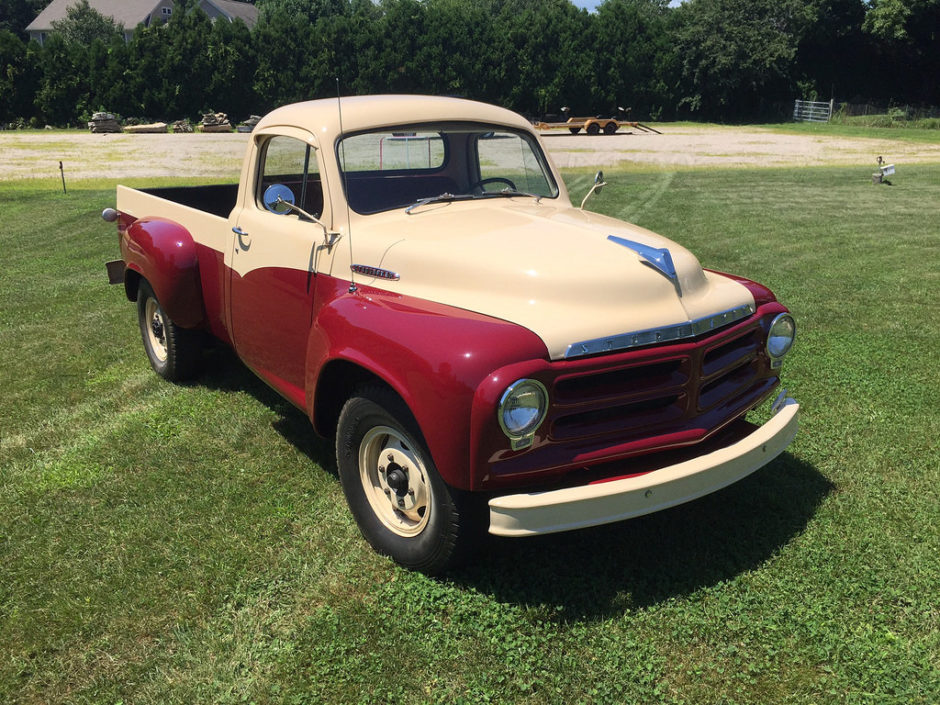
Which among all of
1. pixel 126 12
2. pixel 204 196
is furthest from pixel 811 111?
pixel 126 12

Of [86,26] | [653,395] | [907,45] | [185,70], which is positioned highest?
[86,26]

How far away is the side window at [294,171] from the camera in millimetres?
3705

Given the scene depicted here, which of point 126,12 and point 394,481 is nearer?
point 394,481

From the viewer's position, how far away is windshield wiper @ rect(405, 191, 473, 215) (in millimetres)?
3697

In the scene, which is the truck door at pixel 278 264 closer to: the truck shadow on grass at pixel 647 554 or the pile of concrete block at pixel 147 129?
the truck shadow on grass at pixel 647 554

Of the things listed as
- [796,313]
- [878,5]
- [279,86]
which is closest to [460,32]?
[279,86]

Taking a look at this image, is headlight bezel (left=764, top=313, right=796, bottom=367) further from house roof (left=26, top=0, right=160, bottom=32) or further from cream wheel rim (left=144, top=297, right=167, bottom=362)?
house roof (left=26, top=0, right=160, bottom=32)

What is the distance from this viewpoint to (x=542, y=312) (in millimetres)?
2824

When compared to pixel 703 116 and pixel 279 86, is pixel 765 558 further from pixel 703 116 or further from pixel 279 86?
pixel 703 116

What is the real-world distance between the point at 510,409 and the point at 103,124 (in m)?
37.5

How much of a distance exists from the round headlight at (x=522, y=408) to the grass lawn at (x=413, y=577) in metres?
0.85

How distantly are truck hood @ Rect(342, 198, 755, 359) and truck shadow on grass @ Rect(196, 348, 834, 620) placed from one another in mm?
963

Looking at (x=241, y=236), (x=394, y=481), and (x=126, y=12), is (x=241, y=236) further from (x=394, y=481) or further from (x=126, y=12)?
(x=126, y=12)

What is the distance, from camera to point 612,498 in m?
2.60
